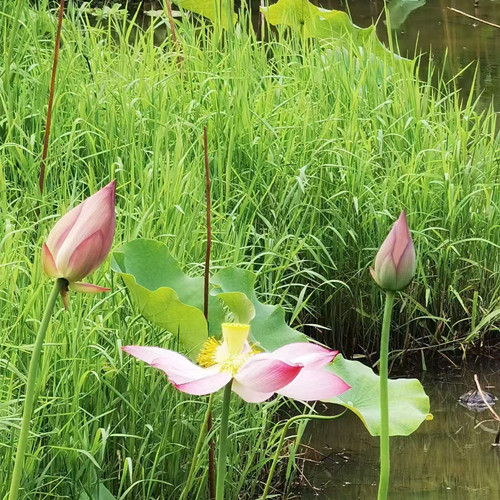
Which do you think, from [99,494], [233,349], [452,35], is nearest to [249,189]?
[99,494]

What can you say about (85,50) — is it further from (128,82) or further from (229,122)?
(229,122)

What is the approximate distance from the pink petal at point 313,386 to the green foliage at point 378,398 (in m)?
0.45

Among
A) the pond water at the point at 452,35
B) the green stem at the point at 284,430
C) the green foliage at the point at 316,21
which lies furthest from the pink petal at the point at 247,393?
the pond water at the point at 452,35

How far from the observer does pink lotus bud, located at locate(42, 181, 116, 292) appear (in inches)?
32.1

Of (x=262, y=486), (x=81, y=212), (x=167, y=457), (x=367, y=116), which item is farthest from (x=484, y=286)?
(x=81, y=212)

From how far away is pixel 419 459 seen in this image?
7.10 ft

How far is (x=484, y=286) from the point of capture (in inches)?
108

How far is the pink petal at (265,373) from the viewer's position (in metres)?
0.82

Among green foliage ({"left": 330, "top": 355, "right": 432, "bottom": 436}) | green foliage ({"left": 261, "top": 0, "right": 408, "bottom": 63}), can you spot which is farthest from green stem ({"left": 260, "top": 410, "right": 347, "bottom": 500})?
green foliage ({"left": 261, "top": 0, "right": 408, "bottom": 63})

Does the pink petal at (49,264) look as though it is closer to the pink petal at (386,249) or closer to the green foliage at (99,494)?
the pink petal at (386,249)

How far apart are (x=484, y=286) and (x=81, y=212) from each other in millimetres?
2059

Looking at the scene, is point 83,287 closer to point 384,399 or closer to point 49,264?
point 49,264

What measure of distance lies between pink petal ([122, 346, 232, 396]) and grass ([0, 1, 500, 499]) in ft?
2.69

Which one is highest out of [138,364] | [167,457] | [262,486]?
[138,364]
